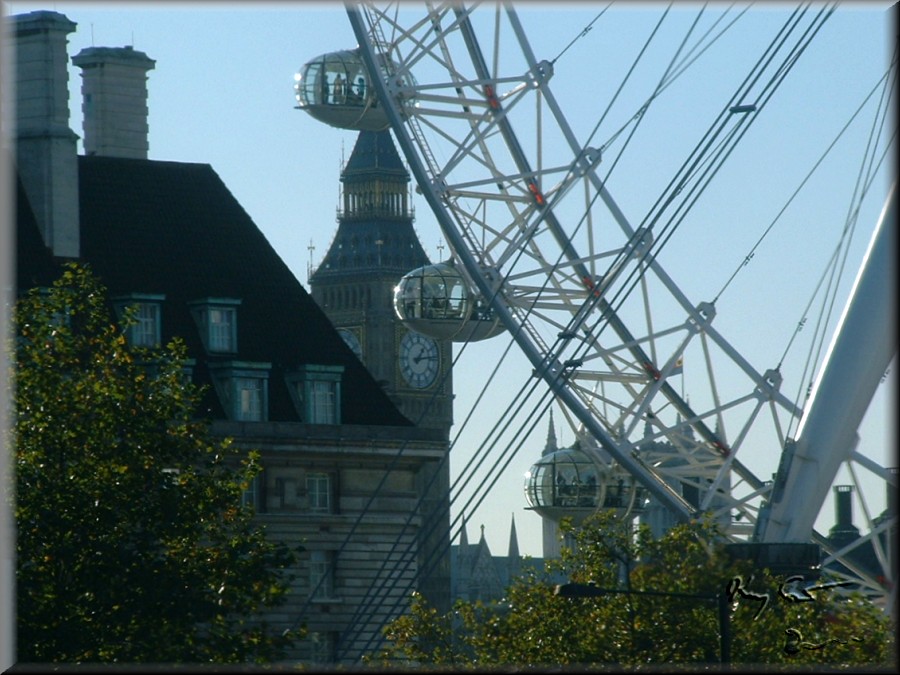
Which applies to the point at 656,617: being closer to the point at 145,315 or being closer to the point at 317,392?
the point at 145,315

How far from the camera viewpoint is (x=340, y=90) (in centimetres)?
5922

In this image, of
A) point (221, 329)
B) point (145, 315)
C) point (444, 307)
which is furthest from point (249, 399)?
point (444, 307)

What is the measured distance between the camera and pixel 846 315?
31.9m

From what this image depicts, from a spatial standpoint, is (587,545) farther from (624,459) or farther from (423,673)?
(423,673)

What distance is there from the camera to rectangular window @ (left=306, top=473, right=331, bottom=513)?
6606cm

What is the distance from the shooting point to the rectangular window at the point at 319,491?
6606 cm

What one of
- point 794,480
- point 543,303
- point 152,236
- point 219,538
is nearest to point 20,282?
point 152,236

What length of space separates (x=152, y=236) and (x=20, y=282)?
18.9 feet

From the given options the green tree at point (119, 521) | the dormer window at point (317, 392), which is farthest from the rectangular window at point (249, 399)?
the green tree at point (119, 521)

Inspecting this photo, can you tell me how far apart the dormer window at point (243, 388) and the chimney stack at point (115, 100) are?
7677 millimetres

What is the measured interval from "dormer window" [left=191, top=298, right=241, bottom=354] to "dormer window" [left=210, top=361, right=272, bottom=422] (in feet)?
2.04

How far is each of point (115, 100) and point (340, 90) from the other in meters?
12.8
